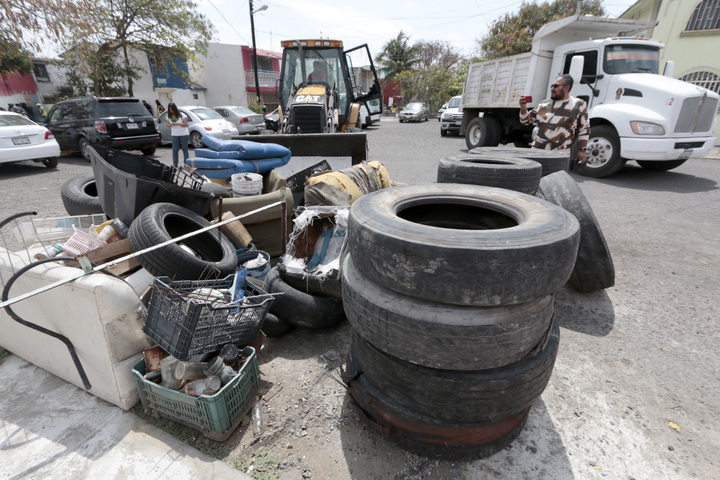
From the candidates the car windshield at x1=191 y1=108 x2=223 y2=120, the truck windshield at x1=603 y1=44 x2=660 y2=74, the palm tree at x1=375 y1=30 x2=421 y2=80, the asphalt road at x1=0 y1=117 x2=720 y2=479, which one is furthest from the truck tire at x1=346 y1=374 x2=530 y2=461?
the palm tree at x1=375 y1=30 x2=421 y2=80

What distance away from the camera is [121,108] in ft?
31.0

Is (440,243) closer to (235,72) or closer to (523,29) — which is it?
(523,29)

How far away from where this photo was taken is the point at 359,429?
1976 mm

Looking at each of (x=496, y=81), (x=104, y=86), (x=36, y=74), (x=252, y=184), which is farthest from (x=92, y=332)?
(x=36, y=74)

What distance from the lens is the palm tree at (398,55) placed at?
42.2 m

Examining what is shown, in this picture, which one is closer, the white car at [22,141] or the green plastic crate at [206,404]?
the green plastic crate at [206,404]

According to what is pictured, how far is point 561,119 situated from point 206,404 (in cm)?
587

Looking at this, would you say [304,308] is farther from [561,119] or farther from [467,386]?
[561,119]

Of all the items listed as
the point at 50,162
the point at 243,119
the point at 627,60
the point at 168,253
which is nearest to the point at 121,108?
the point at 50,162

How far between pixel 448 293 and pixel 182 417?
1629mm

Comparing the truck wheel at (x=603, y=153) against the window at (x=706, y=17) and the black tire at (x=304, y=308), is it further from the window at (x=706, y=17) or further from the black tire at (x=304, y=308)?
the window at (x=706, y=17)

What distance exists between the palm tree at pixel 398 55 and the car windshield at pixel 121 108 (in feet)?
120

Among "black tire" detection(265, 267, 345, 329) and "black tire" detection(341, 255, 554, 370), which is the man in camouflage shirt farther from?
"black tire" detection(341, 255, 554, 370)

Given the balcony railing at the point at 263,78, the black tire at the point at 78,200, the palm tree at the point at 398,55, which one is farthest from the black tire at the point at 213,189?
the palm tree at the point at 398,55
